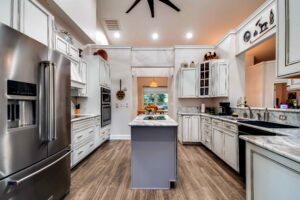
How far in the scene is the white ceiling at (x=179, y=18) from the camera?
186 inches

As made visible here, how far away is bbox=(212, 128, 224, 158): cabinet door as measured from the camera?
11.5ft

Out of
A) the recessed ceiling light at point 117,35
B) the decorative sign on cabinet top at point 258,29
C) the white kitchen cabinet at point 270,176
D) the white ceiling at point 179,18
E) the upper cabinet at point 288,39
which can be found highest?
the white ceiling at point 179,18

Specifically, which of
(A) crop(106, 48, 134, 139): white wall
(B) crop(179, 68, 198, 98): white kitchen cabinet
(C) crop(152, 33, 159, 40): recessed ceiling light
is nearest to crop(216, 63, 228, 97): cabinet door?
(B) crop(179, 68, 198, 98): white kitchen cabinet

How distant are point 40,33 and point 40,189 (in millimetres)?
1867

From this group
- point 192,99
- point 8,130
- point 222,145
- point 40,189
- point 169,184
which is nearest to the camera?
point 8,130

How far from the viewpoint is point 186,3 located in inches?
184

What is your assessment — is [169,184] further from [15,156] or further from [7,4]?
[7,4]

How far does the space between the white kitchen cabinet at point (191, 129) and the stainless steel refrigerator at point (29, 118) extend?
3.50 metres

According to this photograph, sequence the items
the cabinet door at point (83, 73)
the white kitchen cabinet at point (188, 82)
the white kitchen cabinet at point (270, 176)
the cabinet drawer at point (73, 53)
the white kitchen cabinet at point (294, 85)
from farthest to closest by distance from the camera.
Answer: the white kitchen cabinet at point (188, 82) < the cabinet door at point (83, 73) < the cabinet drawer at point (73, 53) < the white kitchen cabinet at point (294, 85) < the white kitchen cabinet at point (270, 176)

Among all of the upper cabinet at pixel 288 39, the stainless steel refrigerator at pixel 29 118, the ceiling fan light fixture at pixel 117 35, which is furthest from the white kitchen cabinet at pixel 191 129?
the ceiling fan light fixture at pixel 117 35

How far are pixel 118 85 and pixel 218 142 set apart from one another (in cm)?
356

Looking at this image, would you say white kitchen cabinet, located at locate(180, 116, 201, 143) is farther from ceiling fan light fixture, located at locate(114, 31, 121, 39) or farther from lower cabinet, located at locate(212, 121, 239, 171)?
ceiling fan light fixture, located at locate(114, 31, 121, 39)

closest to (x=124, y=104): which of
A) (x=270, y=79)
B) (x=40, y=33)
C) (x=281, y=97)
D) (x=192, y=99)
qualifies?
(x=192, y=99)

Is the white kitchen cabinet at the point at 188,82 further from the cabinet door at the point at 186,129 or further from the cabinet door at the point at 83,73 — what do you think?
the cabinet door at the point at 83,73
